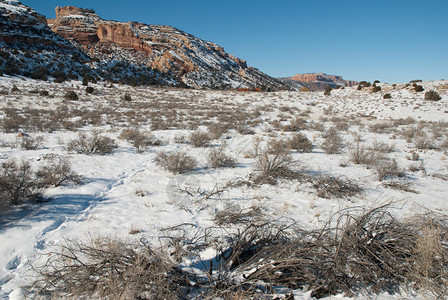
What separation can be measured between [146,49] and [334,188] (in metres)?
71.6

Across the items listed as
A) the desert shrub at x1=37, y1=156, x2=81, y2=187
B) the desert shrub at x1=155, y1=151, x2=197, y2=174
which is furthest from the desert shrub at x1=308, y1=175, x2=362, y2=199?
the desert shrub at x1=37, y1=156, x2=81, y2=187

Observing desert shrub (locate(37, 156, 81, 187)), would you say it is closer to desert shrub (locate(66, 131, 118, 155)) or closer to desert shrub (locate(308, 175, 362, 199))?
desert shrub (locate(66, 131, 118, 155))

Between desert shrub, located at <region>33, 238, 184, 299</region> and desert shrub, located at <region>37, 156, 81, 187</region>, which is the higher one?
desert shrub, located at <region>37, 156, 81, 187</region>

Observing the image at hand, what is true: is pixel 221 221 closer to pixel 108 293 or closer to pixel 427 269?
pixel 108 293

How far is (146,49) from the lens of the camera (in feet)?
206

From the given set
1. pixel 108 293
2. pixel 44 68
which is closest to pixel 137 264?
pixel 108 293

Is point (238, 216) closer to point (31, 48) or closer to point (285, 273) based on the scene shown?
point (285, 273)

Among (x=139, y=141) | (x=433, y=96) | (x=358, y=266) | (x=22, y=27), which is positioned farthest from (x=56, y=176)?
(x=22, y=27)

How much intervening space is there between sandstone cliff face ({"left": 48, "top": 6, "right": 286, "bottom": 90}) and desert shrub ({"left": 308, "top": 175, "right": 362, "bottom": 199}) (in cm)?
4820

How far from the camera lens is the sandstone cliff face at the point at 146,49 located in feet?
179

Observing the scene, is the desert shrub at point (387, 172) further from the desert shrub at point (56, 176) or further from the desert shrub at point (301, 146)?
the desert shrub at point (56, 176)

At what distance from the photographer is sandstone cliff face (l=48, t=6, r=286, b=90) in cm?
5450

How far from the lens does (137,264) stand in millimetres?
1956

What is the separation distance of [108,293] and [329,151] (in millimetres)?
7692
